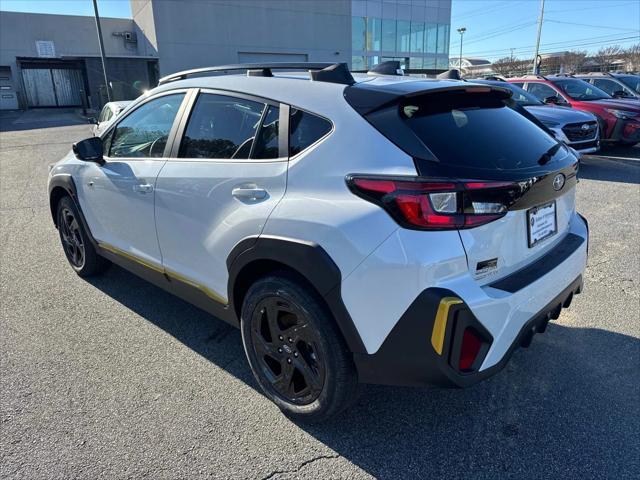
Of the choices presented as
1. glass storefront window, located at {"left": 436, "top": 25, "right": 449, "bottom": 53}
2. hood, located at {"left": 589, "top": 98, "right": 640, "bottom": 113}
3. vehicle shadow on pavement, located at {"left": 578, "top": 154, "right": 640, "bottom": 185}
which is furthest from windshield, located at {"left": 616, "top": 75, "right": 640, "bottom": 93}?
glass storefront window, located at {"left": 436, "top": 25, "right": 449, "bottom": 53}

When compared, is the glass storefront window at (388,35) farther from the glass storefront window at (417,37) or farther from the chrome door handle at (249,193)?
the chrome door handle at (249,193)

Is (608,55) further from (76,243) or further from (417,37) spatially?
(76,243)

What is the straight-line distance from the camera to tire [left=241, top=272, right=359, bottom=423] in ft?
7.44

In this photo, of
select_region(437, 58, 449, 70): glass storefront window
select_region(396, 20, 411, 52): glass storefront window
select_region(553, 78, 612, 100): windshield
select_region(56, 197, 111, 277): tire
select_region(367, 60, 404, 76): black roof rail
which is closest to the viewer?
select_region(367, 60, 404, 76): black roof rail

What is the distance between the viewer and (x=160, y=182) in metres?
3.09

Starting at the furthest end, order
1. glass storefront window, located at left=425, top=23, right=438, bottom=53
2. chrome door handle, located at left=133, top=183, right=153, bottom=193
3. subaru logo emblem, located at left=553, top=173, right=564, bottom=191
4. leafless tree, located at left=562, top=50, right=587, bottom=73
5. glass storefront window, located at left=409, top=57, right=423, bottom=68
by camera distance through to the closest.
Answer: leafless tree, located at left=562, top=50, right=587, bottom=73 < glass storefront window, located at left=425, top=23, right=438, bottom=53 < glass storefront window, located at left=409, top=57, right=423, bottom=68 < chrome door handle, located at left=133, top=183, right=153, bottom=193 < subaru logo emblem, located at left=553, top=173, right=564, bottom=191

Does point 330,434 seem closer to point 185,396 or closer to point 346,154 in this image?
point 185,396

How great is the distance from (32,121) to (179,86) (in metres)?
29.2

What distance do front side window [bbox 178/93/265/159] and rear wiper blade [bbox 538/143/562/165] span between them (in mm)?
1469

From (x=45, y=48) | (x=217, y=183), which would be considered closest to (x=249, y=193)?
(x=217, y=183)

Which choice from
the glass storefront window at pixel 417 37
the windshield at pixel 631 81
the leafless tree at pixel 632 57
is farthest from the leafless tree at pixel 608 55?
the windshield at pixel 631 81

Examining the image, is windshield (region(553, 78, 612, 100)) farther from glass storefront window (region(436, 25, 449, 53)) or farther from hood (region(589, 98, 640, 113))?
glass storefront window (region(436, 25, 449, 53))

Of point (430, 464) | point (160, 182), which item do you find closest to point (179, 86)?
point (160, 182)

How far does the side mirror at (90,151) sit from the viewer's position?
12.1 feet
